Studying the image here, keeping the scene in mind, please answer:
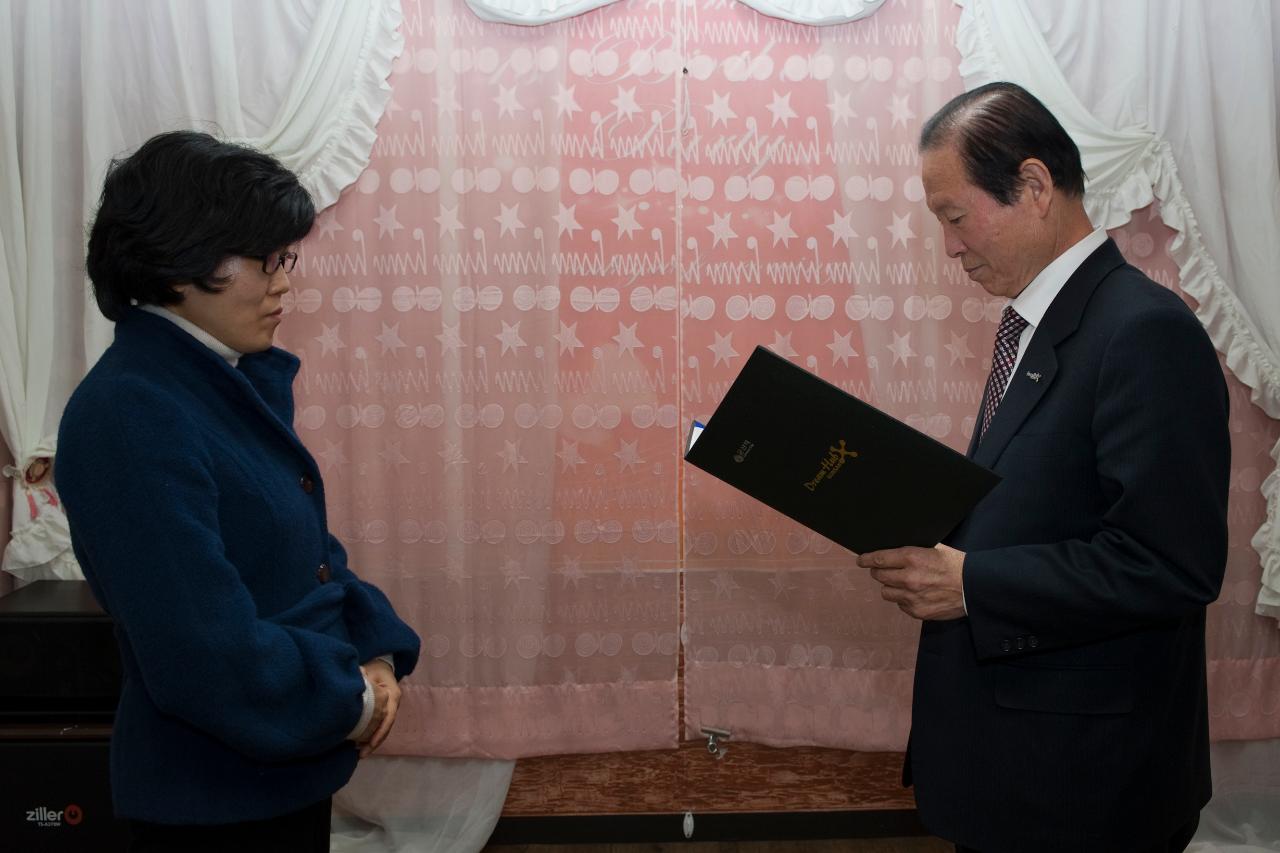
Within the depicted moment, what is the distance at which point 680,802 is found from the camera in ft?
9.32

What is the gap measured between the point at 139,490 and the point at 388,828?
186 cm

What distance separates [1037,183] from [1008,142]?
0.07m

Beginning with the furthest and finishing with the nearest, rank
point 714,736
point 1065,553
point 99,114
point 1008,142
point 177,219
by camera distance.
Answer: point 714,736, point 99,114, point 1008,142, point 1065,553, point 177,219

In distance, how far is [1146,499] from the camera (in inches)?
52.8

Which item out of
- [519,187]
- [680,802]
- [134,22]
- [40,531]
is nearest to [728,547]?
[680,802]

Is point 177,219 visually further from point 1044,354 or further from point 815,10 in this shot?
point 815,10

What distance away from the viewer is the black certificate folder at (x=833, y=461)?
1.41 meters

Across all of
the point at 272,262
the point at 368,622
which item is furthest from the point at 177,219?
the point at 368,622

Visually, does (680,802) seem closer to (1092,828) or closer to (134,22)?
(1092,828)

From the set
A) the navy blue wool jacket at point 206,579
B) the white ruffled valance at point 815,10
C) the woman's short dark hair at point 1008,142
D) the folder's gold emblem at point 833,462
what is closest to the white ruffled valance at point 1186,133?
the white ruffled valance at point 815,10

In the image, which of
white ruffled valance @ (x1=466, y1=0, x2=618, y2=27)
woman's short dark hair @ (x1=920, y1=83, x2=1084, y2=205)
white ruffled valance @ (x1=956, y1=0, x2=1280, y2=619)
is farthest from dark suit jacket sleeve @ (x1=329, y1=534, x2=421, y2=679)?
white ruffled valance @ (x1=956, y1=0, x2=1280, y2=619)

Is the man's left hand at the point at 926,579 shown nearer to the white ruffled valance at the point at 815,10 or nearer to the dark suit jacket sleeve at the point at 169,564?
the dark suit jacket sleeve at the point at 169,564

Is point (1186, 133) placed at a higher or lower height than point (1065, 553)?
higher

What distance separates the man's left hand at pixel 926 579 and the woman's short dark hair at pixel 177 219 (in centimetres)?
92
